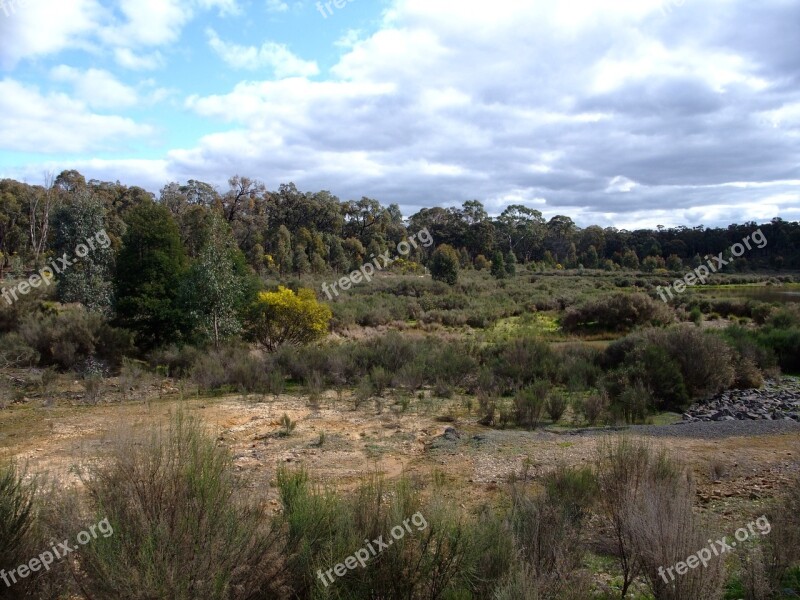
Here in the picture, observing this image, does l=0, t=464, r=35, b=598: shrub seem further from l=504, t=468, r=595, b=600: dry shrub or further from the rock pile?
the rock pile

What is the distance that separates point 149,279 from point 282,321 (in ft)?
17.0

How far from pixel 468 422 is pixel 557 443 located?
2.86 meters

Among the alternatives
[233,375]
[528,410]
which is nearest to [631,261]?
[528,410]

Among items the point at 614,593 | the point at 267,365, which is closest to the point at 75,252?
the point at 267,365

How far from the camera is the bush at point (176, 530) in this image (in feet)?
11.2

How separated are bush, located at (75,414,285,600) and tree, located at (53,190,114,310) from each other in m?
21.7

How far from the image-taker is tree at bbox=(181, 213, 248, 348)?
18.9m

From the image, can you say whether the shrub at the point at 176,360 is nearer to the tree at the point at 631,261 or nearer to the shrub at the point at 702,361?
the shrub at the point at 702,361

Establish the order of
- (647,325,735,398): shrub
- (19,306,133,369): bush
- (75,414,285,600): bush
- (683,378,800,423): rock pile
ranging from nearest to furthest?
(75,414,285,600): bush < (683,378,800,423): rock pile < (647,325,735,398): shrub < (19,306,133,369): bush

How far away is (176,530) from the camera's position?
3.66 m

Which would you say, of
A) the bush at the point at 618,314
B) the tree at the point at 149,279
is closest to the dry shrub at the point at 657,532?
the tree at the point at 149,279

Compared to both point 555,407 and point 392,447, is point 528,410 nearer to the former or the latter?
point 555,407

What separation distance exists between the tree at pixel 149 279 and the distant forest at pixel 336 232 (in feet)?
15.3

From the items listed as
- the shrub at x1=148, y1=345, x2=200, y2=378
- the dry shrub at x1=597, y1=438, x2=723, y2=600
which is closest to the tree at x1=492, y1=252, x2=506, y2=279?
the shrub at x1=148, y1=345, x2=200, y2=378
